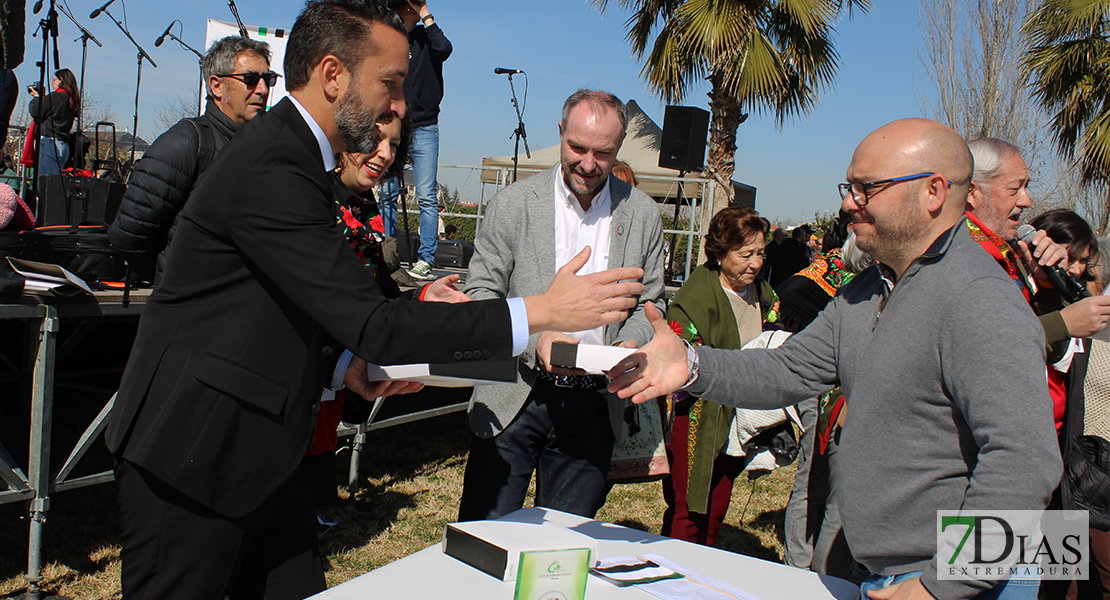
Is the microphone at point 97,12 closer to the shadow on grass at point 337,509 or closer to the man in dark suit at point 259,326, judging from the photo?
the shadow on grass at point 337,509

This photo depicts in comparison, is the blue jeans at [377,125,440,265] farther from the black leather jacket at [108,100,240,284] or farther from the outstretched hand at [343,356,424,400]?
the outstretched hand at [343,356,424,400]

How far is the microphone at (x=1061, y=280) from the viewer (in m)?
2.83

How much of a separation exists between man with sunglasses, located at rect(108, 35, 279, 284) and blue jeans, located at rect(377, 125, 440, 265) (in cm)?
192

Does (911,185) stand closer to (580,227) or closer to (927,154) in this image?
(927,154)

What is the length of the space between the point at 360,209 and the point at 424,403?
4.74 meters

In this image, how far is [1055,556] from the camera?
2.08 metres

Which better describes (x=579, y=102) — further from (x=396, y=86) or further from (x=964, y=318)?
(x=964, y=318)

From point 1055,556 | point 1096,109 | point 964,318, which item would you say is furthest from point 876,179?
point 1096,109

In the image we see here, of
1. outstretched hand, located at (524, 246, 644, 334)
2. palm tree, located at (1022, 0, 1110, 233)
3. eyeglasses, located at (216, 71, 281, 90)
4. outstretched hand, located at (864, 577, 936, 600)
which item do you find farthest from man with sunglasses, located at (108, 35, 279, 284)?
palm tree, located at (1022, 0, 1110, 233)

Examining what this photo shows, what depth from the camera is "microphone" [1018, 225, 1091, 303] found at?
283cm

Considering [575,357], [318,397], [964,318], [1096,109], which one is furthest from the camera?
[1096,109]

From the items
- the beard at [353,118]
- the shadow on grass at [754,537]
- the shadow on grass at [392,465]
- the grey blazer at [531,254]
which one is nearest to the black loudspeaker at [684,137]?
the shadow on grass at [392,465]

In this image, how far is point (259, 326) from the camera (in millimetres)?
1406
